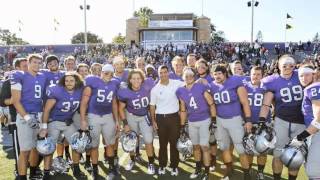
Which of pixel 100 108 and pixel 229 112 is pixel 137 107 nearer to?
pixel 100 108

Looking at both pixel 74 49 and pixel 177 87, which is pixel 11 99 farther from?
pixel 74 49

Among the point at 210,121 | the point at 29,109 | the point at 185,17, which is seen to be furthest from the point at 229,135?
the point at 185,17

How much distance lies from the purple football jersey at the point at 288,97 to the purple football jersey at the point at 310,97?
63 centimetres

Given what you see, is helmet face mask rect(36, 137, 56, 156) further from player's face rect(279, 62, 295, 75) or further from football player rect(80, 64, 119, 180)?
player's face rect(279, 62, 295, 75)

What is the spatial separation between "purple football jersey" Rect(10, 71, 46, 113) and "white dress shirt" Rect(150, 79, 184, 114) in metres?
1.82

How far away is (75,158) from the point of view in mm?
6730

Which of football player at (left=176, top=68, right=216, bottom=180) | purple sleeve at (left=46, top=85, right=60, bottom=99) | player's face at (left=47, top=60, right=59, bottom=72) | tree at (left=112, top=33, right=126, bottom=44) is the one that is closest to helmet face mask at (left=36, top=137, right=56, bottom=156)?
purple sleeve at (left=46, top=85, right=60, bottom=99)

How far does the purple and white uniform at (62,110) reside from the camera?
6.36 meters

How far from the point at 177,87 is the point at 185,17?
165 feet

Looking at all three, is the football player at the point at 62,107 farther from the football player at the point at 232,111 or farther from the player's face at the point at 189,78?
the football player at the point at 232,111

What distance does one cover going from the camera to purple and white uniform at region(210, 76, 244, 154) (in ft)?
20.3

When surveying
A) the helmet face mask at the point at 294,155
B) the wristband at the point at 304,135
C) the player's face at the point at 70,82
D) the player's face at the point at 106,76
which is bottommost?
the helmet face mask at the point at 294,155

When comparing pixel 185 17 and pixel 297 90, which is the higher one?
pixel 185 17

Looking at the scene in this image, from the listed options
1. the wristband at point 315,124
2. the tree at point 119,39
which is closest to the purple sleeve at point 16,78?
the wristband at point 315,124
